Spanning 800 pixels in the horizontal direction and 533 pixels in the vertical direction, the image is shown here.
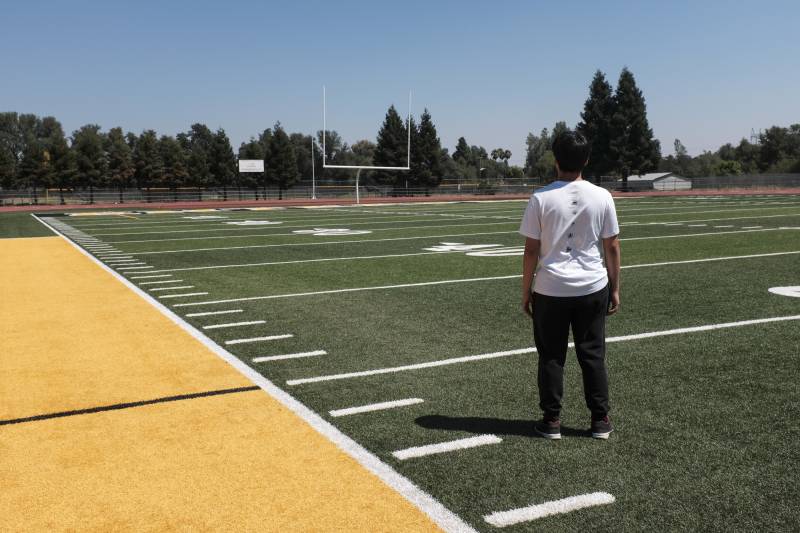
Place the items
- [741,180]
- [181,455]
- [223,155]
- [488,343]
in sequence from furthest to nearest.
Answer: [741,180], [223,155], [488,343], [181,455]

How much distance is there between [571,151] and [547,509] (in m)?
1.82

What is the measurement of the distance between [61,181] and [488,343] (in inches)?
2362

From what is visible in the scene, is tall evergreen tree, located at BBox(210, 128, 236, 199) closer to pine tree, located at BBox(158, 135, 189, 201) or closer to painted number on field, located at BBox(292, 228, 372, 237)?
pine tree, located at BBox(158, 135, 189, 201)

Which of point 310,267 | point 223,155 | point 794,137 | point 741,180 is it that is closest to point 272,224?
point 310,267

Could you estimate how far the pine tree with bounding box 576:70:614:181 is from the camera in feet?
237

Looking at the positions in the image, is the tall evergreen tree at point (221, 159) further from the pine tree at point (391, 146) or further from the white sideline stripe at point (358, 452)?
the white sideline stripe at point (358, 452)

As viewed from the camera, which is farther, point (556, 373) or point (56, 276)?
point (56, 276)

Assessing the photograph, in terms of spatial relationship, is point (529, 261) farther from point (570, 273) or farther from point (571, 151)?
point (571, 151)

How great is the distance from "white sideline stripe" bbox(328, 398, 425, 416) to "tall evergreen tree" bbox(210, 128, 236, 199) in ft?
199

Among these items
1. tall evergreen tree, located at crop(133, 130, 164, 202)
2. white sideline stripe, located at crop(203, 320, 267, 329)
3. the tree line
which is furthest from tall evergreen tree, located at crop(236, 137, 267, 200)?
white sideline stripe, located at crop(203, 320, 267, 329)

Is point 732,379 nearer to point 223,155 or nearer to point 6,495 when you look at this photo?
point 6,495

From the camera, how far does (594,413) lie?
154 inches

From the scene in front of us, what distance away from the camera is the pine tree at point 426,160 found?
68.7 meters

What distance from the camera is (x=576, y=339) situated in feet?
12.7
